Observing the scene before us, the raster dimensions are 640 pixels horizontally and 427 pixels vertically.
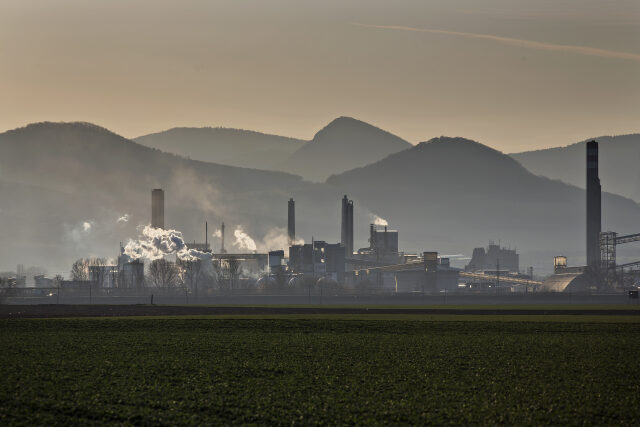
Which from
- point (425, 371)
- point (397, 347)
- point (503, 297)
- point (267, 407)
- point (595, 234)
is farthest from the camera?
point (595, 234)

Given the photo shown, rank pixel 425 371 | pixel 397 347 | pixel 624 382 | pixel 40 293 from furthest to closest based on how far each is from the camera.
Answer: pixel 40 293
pixel 397 347
pixel 425 371
pixel 624 382

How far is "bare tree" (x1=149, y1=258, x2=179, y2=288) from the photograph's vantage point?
605 ft

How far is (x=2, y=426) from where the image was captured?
21891 mm

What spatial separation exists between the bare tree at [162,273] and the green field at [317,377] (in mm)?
136415

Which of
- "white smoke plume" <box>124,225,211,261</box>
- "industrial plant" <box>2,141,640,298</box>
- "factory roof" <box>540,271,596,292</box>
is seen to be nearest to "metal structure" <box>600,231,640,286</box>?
"industrial plant" <box>2,141,640,298</box>

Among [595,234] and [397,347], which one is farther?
[595,234]

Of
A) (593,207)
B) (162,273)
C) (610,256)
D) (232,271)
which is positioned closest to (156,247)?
(162,273)

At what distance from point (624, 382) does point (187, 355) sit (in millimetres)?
16408

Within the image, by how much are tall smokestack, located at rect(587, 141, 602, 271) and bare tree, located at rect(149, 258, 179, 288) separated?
8345 cm

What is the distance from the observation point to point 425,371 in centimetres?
3127

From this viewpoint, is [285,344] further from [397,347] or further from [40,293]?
[40,293]

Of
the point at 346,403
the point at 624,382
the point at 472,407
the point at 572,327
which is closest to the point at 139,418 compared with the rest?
the point at 346,403

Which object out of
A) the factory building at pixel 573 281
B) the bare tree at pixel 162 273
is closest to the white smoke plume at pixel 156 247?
the bare tree at pixel 162 273

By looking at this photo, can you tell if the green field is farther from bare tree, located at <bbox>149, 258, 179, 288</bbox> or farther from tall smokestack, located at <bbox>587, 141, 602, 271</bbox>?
bare tree, located at <bbox>149, 258, 179, 288</bbox>
